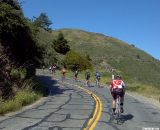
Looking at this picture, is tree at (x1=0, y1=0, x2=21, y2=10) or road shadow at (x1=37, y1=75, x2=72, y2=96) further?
road shadow at (x1=37, y1=75, x2=72, y2=96)

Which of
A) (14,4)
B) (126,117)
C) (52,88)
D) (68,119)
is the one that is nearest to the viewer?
(68,119)

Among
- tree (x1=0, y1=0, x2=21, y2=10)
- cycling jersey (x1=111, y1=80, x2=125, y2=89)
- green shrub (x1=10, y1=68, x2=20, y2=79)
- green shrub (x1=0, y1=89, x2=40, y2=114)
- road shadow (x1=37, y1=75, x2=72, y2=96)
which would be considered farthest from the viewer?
road shadow (x1=37, y1=75, x2=72, y2=96)

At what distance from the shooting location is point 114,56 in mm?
111938

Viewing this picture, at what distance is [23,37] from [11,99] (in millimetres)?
8459

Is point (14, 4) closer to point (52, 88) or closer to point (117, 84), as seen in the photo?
point (52, 88)

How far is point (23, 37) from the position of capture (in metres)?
29.1

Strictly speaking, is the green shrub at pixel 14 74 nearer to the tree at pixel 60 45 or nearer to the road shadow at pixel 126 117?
the road shadow at pixel 126 117

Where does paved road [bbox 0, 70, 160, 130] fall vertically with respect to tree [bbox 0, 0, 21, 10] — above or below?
below

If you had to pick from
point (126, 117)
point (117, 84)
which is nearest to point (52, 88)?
point (126, 117)

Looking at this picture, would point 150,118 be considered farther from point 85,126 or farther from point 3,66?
point 3,66

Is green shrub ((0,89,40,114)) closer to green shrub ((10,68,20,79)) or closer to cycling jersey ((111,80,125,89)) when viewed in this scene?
green shrub ((10,68,20,79))

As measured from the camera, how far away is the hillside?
94.2 metres

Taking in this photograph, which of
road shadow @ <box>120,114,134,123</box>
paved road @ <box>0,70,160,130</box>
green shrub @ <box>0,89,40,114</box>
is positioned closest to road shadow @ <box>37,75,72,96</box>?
green shrub @ <box>0,89,40,114</box>

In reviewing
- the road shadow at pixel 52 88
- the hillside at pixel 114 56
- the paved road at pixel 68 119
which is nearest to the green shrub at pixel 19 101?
the paved road at pixel 68 119
